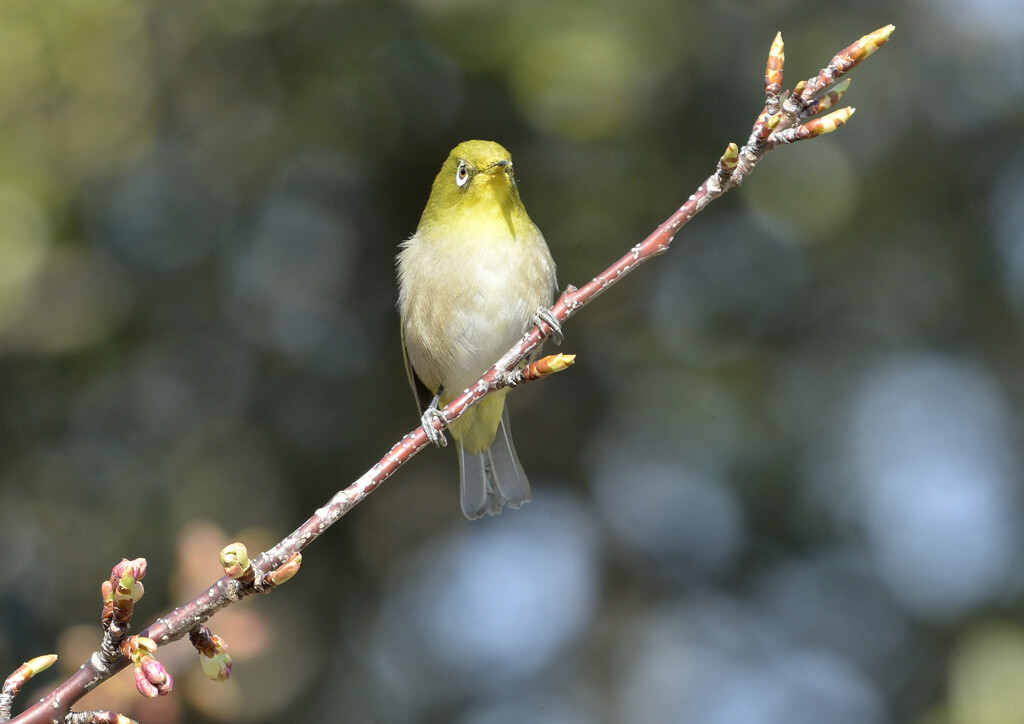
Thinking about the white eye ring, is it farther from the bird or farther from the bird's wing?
the bird's wing

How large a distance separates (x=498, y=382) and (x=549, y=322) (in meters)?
0.55

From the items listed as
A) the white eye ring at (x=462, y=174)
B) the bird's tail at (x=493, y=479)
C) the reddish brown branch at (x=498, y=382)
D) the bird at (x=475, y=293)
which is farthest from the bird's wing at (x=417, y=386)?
the reddish brown branch at (x=498, y=382)

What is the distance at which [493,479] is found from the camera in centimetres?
495

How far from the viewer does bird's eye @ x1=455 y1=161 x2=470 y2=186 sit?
433 centimetres

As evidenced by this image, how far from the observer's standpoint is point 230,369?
568 cm

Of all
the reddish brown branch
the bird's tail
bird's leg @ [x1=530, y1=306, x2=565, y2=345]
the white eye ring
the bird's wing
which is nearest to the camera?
the reddish brown branch

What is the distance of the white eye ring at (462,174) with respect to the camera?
4.33m

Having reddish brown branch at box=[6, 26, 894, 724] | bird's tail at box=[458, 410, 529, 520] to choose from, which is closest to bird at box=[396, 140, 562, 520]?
bird's tail at box=[458, 410, 529, 520]

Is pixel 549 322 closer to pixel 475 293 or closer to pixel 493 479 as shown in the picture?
pixel 475 293

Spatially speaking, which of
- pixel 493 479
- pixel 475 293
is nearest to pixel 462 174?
pixel 475 293

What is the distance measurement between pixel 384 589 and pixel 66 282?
2.40m

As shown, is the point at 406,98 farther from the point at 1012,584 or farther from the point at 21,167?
the point at 1012,584

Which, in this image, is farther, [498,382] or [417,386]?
[417,386]

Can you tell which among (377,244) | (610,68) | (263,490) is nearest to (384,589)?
(263,490)
